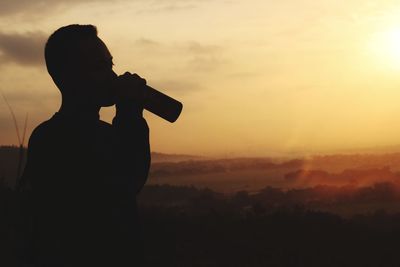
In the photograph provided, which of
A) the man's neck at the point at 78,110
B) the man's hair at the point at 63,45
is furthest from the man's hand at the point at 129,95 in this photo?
the man's hair at the point at 63,45

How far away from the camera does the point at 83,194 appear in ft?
7.36

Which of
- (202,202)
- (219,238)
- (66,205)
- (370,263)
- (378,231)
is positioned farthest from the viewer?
(202,202)

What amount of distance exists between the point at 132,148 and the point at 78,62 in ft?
1.43

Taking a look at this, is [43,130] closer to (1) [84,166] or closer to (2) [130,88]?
(1) [84,166]

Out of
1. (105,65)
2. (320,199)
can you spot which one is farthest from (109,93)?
(320,199)

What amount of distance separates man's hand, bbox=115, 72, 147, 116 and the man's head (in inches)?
3.0

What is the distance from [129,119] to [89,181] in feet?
1.11

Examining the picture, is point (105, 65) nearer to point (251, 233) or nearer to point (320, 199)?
→ point (251, 233)

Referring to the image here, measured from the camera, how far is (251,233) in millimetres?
13117

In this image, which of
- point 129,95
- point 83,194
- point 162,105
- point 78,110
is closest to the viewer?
point 83,194

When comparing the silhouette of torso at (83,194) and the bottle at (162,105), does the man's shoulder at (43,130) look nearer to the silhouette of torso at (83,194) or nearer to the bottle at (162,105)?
the silhouette of torso at (83,194)

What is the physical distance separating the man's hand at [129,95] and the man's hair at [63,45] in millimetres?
229

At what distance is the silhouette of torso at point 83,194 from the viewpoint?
87.7 inches

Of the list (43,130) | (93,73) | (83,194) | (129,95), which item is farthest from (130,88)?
(83,194)
